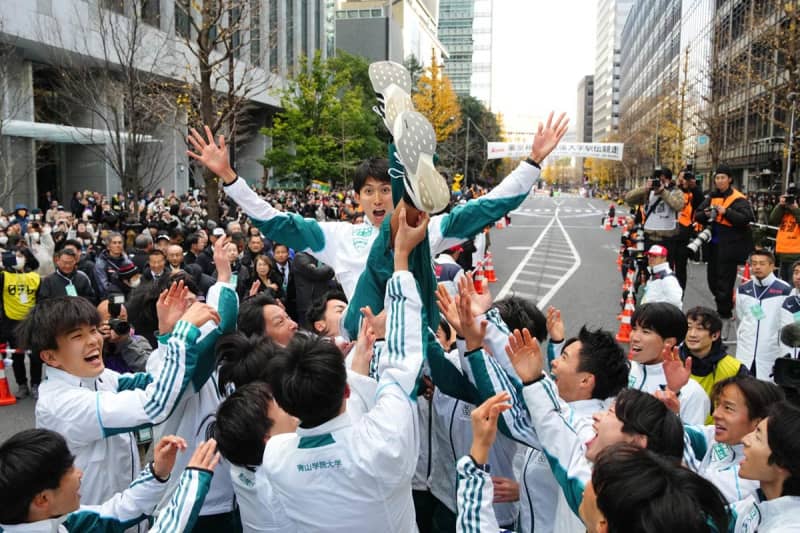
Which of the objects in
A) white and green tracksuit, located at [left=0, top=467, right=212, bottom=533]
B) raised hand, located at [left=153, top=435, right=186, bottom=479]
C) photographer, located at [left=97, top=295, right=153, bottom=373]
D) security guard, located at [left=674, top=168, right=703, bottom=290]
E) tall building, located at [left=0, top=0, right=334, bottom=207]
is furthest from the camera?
tall building, located at [left=0, top=0, right=334, bottom=207]

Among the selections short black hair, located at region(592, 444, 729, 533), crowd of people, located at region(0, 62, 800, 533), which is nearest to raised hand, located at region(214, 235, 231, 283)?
crowd of people, located at region(0, 62, 800, 533)

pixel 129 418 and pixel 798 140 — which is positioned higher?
pixel 798 140

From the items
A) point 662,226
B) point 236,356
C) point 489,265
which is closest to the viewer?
point 236,356

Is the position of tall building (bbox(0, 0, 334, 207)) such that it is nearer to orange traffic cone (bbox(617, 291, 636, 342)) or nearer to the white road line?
the white road line

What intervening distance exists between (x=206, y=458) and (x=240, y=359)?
882 millimetres

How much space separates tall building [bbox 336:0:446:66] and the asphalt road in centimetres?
4149

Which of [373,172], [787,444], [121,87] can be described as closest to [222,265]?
[373,172]

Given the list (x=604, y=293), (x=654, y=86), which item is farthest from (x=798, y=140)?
(x=654, y=86)

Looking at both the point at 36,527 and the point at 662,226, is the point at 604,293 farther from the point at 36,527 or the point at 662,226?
the point at 36,527

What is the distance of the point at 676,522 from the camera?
1.70 m

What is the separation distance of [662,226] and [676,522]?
946 centimetres

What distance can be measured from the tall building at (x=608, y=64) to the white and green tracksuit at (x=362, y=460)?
123768 millimetres

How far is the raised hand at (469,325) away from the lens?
2.69 metres

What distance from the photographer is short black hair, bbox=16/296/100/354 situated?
2951 mm
